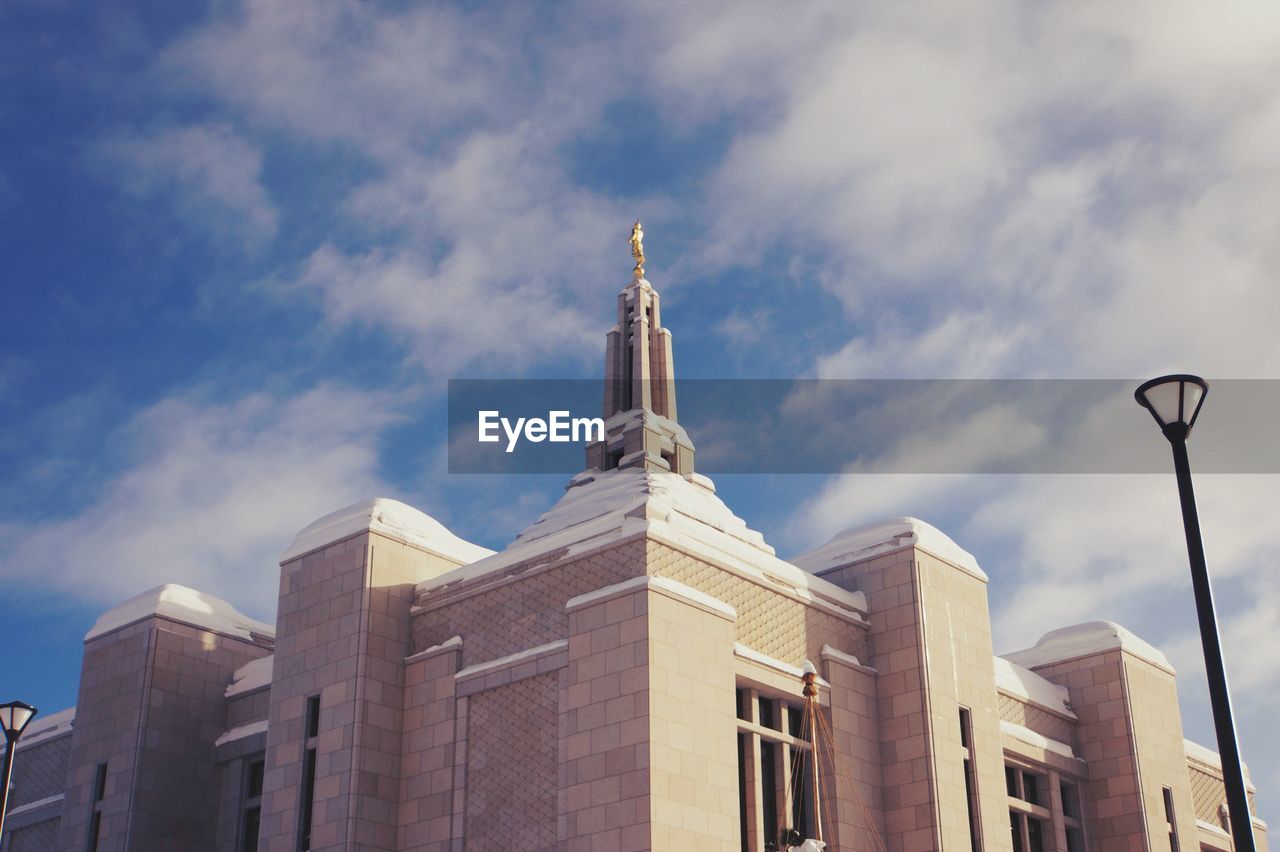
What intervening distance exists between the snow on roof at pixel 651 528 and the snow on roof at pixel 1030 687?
5967 mm

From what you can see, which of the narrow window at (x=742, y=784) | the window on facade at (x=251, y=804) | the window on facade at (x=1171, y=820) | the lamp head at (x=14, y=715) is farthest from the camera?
the window on facade at (x=1171, y=820)

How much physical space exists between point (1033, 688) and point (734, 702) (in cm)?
1444

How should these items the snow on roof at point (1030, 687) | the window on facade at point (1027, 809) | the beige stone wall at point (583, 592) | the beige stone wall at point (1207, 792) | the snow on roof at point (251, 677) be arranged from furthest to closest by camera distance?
1. the beige stone wall at point (1207, 792)
2. the snow on roof at point (1030, 687)
3. the snow on roof at point (251, 677)
4. the window on facade at point (1027, 809)
5. the beige stone wall at point (583, 592)

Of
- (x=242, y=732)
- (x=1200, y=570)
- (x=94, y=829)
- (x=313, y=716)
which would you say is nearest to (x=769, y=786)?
(x=313, y=716)

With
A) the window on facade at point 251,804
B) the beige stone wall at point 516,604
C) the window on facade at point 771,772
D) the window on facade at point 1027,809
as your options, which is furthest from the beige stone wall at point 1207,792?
the window on facade at point 251,804

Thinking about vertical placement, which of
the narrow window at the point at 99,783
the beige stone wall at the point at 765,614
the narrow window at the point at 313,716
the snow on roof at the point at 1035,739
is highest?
the beige stone wall at the point at 765,614

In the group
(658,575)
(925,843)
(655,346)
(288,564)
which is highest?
(655,346)

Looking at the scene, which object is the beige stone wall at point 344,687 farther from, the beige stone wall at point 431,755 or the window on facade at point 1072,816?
the window on facade at point 1072,816

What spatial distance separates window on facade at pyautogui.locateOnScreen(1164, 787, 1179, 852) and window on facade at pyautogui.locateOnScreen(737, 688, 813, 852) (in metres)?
15.2

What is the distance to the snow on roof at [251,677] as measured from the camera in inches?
1607

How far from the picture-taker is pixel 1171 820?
4416cm

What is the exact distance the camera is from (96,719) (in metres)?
41.7

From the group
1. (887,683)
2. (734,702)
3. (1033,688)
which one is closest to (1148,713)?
(1033,688)

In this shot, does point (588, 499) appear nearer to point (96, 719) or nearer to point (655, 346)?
point (655, 346)
